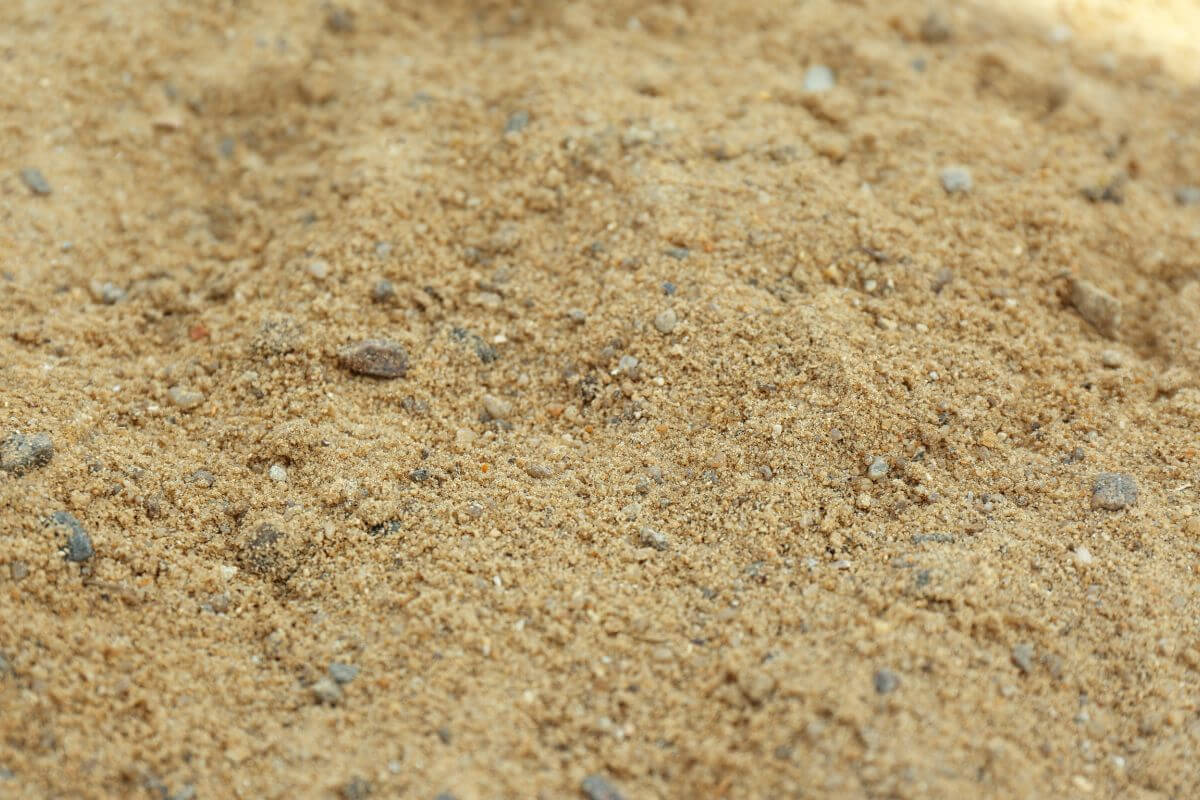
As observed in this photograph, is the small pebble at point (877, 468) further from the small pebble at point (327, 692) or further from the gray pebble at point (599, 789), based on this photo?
the small pebble at point (327, 692)

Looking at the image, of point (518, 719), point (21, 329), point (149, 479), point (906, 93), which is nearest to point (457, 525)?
point (518, 719)

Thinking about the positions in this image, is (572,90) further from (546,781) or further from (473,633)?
(546,781)

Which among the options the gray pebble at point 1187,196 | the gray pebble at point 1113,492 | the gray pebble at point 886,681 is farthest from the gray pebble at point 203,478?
the gray pebble at point 1187,196

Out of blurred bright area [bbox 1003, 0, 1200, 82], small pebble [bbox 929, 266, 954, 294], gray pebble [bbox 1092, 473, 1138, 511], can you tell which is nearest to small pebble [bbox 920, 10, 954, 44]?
blurred bright area [bbox 1003, 0, 1200, 82]

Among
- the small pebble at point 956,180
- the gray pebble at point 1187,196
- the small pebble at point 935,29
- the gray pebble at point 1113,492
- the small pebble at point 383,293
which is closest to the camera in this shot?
the gray pebble at point 1113,492

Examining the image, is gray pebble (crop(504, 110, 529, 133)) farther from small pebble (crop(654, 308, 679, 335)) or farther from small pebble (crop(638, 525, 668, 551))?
small pebble (crop(638, 525, 668, 551))

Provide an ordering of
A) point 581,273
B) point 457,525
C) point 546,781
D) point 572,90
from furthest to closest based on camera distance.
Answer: point 572,90 → point 581,273 → point 457,525 → point 546,781

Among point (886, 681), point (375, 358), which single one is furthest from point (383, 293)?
point (886, 681)
